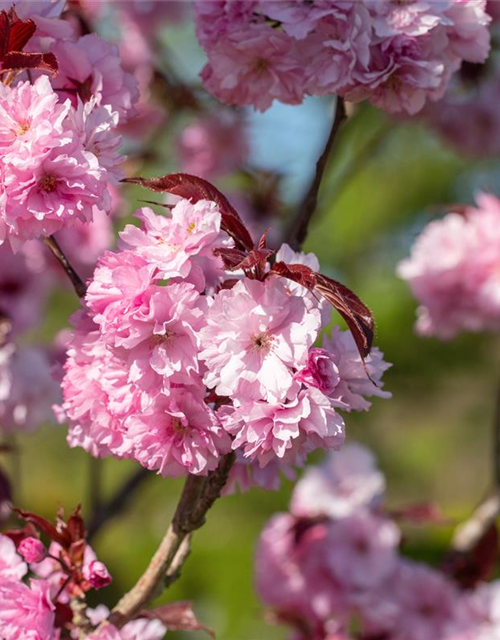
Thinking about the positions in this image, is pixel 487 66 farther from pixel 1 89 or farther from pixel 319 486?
pixel 1 89

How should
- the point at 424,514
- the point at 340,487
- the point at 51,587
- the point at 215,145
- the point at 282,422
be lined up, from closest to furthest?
the point at 282,422, the point at 51,587, the point at 424,514, the point at 340,487, the point at 215,145

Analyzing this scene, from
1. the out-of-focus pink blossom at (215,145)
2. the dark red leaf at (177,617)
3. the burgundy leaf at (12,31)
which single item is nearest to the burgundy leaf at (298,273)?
the burgundy leaf at (12,31)

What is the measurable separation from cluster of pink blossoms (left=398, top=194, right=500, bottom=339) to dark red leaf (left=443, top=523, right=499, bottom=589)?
18.1 inches

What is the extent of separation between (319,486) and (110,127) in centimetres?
124

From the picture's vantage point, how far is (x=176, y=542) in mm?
1079

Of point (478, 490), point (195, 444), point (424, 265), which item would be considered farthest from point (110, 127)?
point (478, 490)

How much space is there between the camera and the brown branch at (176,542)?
3.41ft

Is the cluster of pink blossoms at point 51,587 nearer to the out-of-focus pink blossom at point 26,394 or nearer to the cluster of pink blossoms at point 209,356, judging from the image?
→ the cluster of pink blossoms at point 209,356

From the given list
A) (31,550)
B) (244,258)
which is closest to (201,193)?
(244,258)

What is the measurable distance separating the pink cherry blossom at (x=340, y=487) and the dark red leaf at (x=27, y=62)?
1226mm

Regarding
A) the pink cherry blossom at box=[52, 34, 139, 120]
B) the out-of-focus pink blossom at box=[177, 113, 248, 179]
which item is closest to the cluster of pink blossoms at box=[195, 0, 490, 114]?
the pink cherry blossom at box=[52, 34, 139, 120]

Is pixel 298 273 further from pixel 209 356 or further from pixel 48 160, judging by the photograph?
pixel 48 160

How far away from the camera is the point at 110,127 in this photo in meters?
0.96

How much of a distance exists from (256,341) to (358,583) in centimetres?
105
